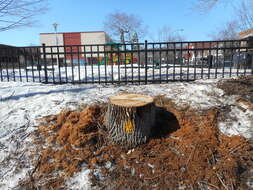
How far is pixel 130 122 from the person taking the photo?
7.63ft

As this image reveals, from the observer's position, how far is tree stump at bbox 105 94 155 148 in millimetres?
2305

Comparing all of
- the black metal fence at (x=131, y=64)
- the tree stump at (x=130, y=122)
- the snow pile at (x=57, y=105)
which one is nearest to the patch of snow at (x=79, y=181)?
the snow pile at (x=57, y=105)

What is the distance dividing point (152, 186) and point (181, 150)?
0.65m

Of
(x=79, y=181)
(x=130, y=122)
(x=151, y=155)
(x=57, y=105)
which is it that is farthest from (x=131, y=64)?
(x=79, y=181)

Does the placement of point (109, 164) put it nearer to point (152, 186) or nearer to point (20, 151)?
point (152, 186)

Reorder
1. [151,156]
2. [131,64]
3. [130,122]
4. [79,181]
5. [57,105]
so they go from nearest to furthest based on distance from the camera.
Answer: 1. [79,181]
2. [151,156]
3. [130,122]
4. [57,105]
5. [131,64]

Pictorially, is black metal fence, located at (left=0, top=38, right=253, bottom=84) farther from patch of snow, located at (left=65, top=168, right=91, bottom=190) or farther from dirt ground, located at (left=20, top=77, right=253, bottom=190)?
patch of snow, located at (left=65, top=168, right=91, bottom=190)

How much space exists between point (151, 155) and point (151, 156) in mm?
21

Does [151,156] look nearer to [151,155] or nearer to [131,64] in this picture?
[151,155]

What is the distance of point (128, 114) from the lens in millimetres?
2297

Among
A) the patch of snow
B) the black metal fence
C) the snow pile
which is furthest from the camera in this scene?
the black metal fence

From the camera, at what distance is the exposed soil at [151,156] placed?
1.89m

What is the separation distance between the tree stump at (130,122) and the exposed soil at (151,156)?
12 cm

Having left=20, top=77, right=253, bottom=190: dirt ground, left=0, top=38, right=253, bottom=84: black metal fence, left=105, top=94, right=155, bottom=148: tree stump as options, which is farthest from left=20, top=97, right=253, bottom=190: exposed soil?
left=0, top=38, right=253, bottom=84: black metal fence
